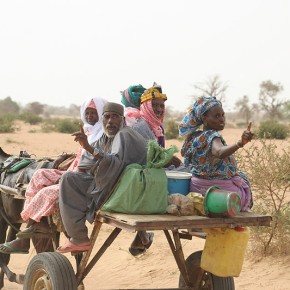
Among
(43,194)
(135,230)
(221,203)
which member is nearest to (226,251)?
(221,203)

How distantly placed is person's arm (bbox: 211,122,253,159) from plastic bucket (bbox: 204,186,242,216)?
0.27 meters

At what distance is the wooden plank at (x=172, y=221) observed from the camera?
4.12 metres

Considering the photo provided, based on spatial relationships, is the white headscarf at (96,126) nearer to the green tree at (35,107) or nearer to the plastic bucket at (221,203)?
the plastic bucket at (221,203)

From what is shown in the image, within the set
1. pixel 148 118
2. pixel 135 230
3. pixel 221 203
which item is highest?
pixel 148 118

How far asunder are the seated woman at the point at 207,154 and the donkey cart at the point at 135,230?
317 mm

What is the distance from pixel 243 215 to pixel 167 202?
1.91 ft

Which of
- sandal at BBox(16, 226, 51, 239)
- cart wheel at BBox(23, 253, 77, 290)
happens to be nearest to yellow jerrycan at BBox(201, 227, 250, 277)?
cart wheel at BBox(23, 253, 77, 290)

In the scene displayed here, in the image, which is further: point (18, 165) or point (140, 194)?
point (18, 165)

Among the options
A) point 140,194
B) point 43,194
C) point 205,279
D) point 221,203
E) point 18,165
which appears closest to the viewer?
point 221,203

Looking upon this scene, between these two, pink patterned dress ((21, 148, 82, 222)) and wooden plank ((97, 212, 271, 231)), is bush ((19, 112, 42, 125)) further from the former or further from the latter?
wooden plank ((97, 212, 271, 231))

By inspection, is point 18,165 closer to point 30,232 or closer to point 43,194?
point 30,232

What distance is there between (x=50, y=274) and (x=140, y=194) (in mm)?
954

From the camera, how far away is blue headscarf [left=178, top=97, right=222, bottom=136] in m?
4.80

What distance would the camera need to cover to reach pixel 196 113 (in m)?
4.87
